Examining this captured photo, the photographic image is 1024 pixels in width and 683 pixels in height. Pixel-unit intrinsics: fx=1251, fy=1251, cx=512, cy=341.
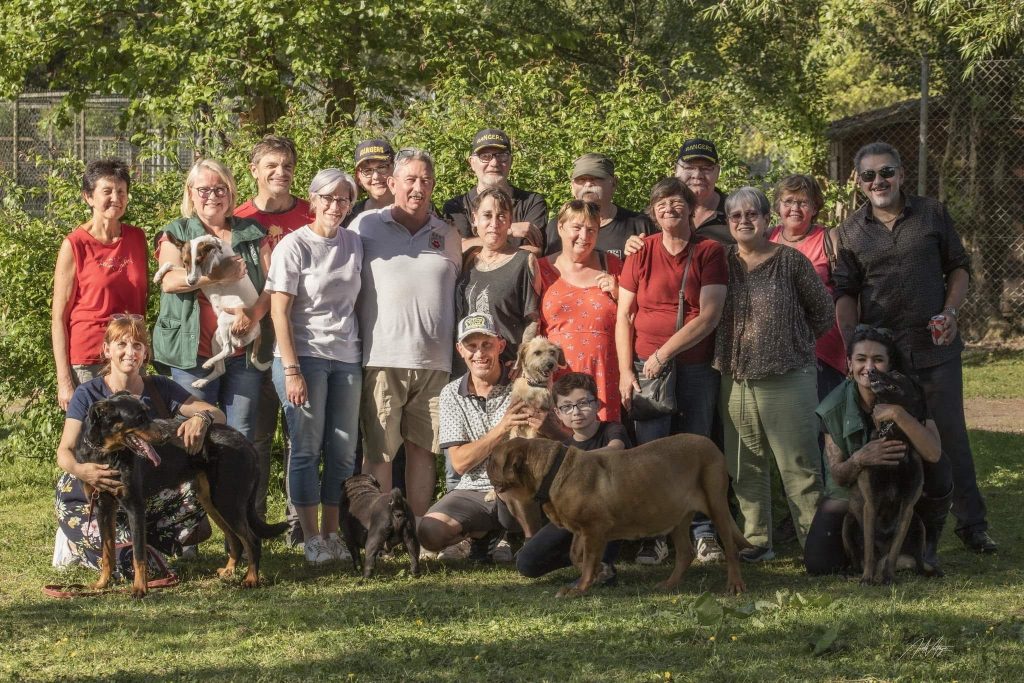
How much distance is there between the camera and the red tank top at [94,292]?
6.57m

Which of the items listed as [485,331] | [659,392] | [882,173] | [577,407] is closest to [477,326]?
[485,331]

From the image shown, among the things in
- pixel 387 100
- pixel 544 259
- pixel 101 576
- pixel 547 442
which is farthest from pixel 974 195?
pixel 101 576

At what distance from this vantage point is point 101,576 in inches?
230

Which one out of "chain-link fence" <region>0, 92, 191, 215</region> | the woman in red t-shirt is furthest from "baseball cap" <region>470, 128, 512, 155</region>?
"chain-link fence" <region>0, 92, 191, 215</region>

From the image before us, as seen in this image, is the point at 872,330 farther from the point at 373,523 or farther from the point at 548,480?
the point at 373,523

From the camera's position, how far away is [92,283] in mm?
6578

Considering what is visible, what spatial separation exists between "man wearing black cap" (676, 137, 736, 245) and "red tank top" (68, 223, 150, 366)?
3.07 meters

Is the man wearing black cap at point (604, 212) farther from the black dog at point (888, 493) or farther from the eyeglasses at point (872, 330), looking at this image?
the black dog at point (888, 493)

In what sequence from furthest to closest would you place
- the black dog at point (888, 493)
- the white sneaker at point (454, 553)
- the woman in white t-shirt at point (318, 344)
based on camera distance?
the white sneaker at point (454, 553)
the woman in white t-shirt at point (318, 344)
the black dog at point (888, 493)

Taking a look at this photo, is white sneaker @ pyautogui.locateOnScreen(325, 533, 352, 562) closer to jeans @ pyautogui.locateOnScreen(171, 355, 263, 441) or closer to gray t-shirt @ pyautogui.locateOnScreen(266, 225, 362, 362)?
jeans @ pyautogui.locateOnScreen(171, 355, 263, 441)

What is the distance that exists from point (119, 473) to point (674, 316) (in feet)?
9.05

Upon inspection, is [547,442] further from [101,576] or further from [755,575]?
[101,576]

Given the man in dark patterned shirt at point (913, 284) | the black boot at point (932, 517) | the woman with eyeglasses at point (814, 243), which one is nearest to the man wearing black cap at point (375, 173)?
the woman with eyeglasses at point (814, 243)

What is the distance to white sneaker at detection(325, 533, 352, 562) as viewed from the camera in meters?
6.47
